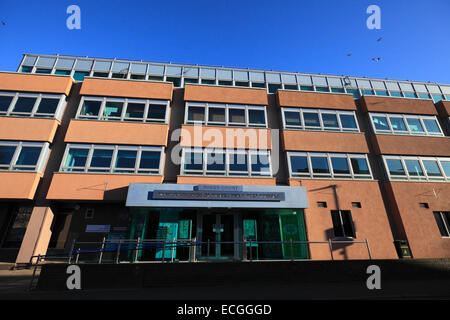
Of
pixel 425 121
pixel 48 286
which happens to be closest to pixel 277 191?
pixel 48 286

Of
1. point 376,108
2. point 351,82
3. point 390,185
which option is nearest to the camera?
point 390,185

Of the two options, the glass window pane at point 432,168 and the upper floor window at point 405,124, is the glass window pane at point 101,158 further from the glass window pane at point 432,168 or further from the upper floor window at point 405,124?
the glass window pane at point 432,168

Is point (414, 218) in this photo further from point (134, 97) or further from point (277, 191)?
point (134, 97)

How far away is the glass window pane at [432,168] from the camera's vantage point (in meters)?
14.4

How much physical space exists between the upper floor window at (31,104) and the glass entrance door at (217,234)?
11866mm

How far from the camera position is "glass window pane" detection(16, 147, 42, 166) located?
1231cm

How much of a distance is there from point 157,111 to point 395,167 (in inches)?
666

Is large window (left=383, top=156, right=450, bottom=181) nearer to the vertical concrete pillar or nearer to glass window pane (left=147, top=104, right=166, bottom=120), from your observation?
glass window pane (left=147, top=104, right=166, bottom=120)

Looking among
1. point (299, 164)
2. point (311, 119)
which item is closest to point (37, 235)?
point (299, 164)

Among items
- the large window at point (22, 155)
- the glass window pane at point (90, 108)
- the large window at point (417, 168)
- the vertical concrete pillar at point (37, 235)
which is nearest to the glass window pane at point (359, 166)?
the large window at point (417, 168)

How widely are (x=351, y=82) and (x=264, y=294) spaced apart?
2294 centimetres

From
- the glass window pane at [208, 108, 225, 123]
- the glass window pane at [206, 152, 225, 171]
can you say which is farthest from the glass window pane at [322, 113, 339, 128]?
the glass window pane at [206, 152, 225, 171]

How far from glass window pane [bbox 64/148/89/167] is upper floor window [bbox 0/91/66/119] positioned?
9.09 ft

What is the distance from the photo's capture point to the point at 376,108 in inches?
628
